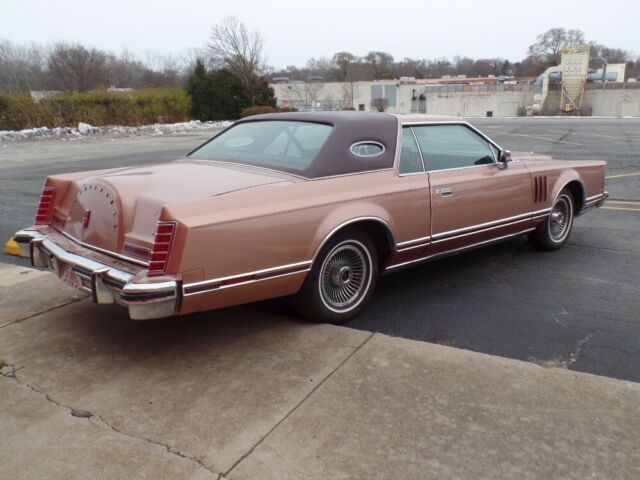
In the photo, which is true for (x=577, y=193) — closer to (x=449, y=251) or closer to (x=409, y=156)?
(x=449, y=251)

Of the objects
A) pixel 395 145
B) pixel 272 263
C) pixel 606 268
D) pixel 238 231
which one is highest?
pixel 395 145

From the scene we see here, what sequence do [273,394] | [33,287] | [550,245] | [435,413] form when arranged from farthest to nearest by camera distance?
[550,245]
[33,287]
[273,394]
[435,413]

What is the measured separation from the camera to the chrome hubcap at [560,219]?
18.8 feet

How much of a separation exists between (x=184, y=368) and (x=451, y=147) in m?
2.93

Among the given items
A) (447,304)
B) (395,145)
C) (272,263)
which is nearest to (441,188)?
(395,145)

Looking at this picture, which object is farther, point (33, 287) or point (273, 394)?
point (33, 287)

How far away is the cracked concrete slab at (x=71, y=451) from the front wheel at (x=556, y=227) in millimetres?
4309

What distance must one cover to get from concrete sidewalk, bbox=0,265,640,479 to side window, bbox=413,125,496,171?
166 centimetres

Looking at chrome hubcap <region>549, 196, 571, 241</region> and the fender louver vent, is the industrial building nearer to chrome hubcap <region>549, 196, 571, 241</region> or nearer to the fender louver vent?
chrome hubcap <region>549, 196, 571, 241</region>

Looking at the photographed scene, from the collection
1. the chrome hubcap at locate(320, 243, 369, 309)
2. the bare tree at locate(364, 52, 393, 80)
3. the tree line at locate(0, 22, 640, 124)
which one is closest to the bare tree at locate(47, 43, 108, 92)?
the tree line at locate(0, 22, 640, 124)

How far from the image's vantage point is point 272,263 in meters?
3.37

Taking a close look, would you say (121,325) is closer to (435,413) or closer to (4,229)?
(435,413)

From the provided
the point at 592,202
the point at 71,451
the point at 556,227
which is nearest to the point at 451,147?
the point at 556,227

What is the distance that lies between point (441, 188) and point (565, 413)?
2047 mm
